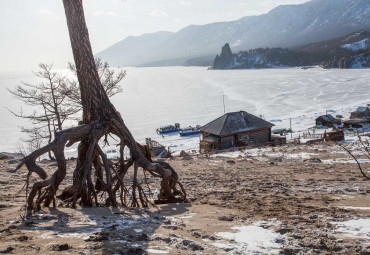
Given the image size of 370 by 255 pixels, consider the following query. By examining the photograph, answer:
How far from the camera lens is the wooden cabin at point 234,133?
1197 inches

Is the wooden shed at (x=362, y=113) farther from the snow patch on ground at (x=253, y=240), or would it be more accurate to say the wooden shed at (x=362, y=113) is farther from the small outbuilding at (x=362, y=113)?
the snow patch on ground at (x=253, y=240)

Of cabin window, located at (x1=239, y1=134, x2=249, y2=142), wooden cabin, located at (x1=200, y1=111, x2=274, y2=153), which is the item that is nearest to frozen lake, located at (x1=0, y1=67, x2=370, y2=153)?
wooden cabin, located at (x1=200, y1=111, x2=274, y2=153)

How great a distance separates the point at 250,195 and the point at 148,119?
1967 inches

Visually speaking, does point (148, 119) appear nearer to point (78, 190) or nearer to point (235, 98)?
point (235, 98)

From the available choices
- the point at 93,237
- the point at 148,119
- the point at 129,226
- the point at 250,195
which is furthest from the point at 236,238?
the point at 148,119

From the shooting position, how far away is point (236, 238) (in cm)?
421

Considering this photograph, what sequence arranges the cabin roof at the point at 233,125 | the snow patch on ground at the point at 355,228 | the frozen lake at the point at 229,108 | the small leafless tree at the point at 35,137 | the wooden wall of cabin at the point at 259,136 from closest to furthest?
the snow patch on ground at the point at 355,228 → the small leafless tree at the point at 35,137 → the cabin roof at the point at 233,125 → the wooden wall of cabin at the point at 259,136 → the frozen lake at the point at 229,108

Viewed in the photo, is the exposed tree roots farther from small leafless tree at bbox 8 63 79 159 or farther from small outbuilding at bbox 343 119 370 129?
small outbuilding at bbox 343 119 370 129

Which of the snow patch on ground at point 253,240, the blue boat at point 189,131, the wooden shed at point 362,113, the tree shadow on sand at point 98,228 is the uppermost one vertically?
the tree shadow on sand at point 98,228

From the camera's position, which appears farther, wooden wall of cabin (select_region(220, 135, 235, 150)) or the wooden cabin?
wooden wall of cabin (select_region(220, 135, 235, 150))

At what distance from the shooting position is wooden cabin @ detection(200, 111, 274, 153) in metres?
30.4

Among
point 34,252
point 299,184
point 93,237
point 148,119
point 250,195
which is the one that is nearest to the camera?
point 34,252

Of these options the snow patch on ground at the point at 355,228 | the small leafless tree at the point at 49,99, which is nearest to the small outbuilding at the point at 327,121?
the small leafless tree at the point at 49,99

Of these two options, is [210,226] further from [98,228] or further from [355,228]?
[355,228]
